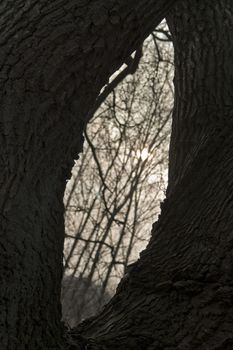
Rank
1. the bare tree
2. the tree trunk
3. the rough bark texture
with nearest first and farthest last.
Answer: the rough bark texture
the tree trunk
the bare tree

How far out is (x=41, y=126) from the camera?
1536 mm

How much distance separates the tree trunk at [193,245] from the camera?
1.60 m

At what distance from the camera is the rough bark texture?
139 cm

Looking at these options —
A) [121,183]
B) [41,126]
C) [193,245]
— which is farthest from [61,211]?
[121,183]

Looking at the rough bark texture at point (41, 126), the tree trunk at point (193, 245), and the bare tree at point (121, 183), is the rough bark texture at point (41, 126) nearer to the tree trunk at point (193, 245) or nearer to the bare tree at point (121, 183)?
the tree trunk at point (193, 245)

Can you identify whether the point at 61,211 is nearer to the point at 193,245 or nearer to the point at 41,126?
the point at 41,126

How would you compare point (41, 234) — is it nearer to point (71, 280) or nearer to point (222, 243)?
point (222, 243)

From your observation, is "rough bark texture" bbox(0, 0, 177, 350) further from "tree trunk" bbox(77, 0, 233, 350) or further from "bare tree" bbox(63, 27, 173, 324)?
"bare tree" bbox(63, 27, 173, 324)

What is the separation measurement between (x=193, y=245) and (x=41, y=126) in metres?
0.66

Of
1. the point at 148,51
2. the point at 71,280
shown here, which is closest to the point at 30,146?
the point at 148,51

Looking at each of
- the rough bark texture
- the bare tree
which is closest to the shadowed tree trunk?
the rough bark texture

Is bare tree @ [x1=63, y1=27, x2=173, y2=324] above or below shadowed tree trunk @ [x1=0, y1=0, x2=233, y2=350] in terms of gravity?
above

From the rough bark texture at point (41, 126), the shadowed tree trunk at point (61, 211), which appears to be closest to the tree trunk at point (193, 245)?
the shadowed tree trunk at point (61, 211)

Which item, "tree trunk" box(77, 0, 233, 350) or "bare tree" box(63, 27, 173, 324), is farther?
"bare tree" box(63, 27, 173, 324)
